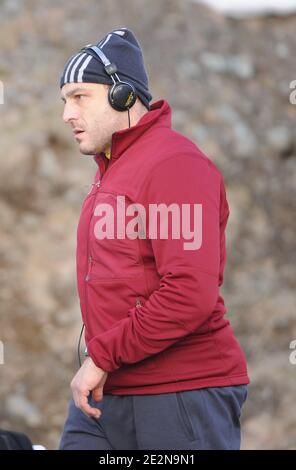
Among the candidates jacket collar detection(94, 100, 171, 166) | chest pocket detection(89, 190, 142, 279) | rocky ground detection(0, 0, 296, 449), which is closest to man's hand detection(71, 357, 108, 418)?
chest pocket detection(89, 190, 142, 279)

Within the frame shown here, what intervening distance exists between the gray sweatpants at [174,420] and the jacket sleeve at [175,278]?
0.19 m

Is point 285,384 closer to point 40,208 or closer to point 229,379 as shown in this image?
point 40,208

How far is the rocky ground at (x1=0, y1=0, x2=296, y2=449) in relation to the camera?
743 cm

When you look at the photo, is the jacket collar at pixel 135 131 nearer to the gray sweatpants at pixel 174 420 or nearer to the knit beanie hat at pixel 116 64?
the knit beanie hat at pixel 116 64

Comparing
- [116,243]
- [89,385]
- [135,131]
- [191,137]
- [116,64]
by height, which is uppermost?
[116,64]

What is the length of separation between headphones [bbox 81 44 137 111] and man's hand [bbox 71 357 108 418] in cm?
90

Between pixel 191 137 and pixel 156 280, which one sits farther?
pixel 191 137

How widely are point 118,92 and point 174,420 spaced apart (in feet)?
3.80

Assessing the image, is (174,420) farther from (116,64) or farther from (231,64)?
(231,64)

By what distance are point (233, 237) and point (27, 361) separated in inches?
94.9

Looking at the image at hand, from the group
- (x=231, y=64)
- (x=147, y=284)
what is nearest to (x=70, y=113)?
(x=147, y=284)

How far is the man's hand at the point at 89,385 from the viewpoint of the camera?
3.18 metres

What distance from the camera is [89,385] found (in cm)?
318

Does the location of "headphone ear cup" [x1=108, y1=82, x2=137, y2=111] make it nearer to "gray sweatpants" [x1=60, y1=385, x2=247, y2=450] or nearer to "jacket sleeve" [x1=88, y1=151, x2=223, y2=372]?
"jacket sleeve" [x1=88, y1=151, x2=223, y2=372]
